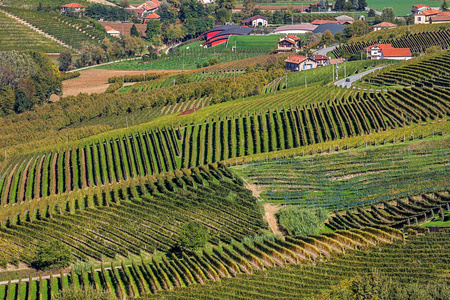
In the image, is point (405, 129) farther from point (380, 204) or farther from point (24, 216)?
point (24, 216)

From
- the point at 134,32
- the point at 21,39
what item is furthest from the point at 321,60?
the point at 21,39

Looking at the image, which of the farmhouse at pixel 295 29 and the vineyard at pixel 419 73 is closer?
the vineyard at pixel 419 73

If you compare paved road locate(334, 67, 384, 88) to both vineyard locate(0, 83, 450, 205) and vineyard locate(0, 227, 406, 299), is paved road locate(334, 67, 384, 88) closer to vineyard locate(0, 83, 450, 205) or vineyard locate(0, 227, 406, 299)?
vineyard locate(0, 83, 450, 205)

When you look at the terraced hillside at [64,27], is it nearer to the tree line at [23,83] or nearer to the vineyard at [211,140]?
the tree line at [23,83]

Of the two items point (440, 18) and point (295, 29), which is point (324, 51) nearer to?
point (440, 18)

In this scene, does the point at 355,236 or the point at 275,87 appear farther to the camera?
the point at 275,87

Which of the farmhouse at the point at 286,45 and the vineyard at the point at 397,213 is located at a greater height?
the farmhouse at the point at 286,45

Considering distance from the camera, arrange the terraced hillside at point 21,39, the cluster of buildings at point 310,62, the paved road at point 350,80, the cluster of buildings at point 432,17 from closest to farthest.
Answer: the paved road at point 350,80 < the cluster of buildings at point 310,62 < the cluster of buildings at point 432,17 < the terraced hillside at point 21,39

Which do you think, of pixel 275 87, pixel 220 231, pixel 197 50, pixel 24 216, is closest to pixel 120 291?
pixel 220 231

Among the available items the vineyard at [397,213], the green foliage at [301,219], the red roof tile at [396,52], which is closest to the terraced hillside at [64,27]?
the red roof tile at [396,52]
